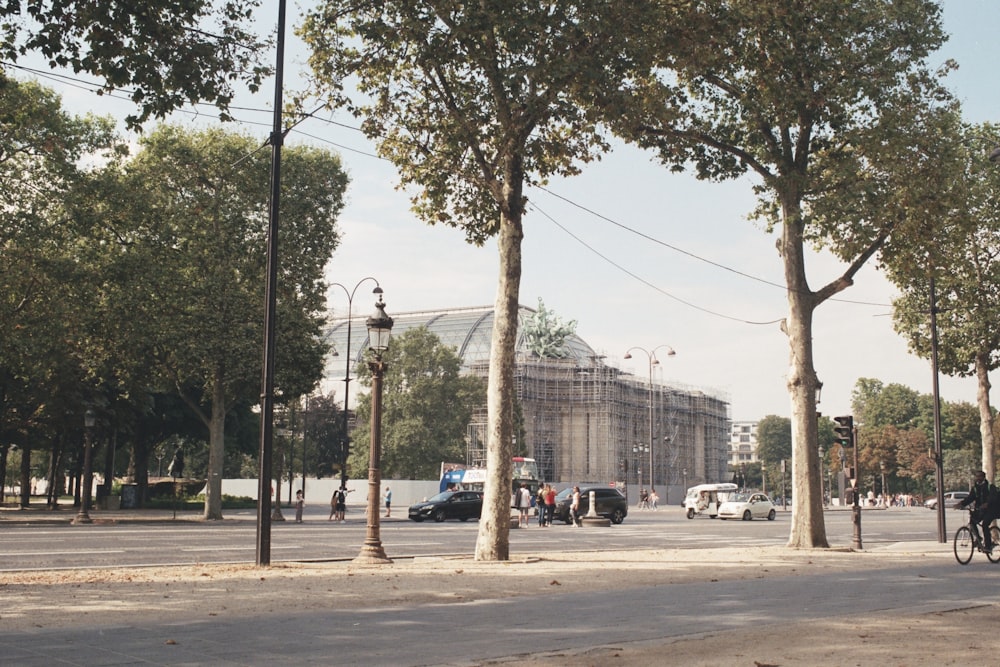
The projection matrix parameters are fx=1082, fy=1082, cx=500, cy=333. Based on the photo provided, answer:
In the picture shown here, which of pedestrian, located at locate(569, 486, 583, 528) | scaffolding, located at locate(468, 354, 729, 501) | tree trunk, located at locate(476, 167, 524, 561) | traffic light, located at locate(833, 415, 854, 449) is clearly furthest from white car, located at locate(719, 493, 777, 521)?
scaffolding, located at locate(468, 354, 729, 501)

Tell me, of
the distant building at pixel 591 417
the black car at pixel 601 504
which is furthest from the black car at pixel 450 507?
the distant building at pixel 591 417

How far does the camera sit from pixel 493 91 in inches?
822

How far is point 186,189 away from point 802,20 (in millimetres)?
31589

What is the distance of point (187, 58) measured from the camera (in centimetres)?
1409

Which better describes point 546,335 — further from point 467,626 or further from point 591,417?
point 467,626

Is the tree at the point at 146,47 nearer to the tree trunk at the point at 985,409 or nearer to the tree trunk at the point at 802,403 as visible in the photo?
the tree trunk at the point at 802,403

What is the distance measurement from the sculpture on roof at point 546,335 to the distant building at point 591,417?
1.75ft

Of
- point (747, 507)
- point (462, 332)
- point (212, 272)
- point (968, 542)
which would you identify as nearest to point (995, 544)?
point (968, 542)

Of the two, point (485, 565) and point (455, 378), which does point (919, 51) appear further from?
point (455, 378)

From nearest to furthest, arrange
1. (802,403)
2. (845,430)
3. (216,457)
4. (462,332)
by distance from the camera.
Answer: (802,403)
(845,430)
(216,457)
(462,332)

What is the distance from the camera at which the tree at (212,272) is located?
45062mm

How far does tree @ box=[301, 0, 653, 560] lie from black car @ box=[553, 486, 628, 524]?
29.4 m

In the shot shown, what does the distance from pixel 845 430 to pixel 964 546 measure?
5.68 meters

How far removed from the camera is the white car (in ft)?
192
